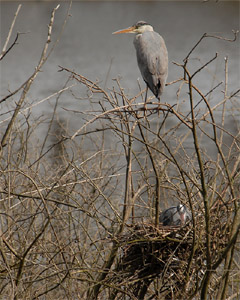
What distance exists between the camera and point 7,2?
72.2 ft

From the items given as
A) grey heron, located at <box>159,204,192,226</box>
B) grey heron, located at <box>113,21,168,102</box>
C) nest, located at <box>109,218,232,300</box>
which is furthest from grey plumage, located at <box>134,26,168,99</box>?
nest, located at <box>109,218,232,300</box>

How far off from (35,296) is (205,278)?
1.03m

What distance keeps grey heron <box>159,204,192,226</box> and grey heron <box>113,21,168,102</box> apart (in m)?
0.96

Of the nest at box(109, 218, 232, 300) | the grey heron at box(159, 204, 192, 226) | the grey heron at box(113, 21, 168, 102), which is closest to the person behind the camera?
the nest at box(109, 218, 232, 300)

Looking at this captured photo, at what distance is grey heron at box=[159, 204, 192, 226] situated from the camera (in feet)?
11.2

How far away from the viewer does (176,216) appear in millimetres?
3504

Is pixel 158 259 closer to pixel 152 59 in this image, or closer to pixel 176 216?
pixel 176 216

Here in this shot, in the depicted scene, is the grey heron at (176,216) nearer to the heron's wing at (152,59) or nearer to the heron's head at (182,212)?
the heron's head at (182,212)

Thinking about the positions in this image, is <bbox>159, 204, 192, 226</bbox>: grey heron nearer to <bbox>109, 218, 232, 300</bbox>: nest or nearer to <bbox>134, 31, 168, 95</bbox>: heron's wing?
<bbox>109, 218, 232, 300</bbox>: nest

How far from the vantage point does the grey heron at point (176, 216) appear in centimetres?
343

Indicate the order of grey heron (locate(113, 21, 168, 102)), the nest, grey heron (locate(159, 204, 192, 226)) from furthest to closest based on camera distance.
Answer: grey heron (locate(113, 21, 168, 102)), grey heron (locate(159, 204, 192, 226)), the nest

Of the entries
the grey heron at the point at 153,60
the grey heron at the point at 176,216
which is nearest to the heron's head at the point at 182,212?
the grey heron at the point at 176,216

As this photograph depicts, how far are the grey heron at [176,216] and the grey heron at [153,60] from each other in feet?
3.16

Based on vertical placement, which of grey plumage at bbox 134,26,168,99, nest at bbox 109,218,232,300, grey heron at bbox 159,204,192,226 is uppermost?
grey plumage at bbox 134,26,168,99
